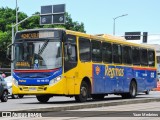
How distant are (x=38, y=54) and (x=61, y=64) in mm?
1059

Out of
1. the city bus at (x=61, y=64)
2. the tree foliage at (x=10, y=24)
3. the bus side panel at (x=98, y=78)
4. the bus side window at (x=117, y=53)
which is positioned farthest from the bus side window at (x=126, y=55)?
the tree foliage at (x=10, y=24)

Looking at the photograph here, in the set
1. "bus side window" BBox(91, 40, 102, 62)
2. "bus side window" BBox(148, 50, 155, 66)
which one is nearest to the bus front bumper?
"bus side window" BBox(91, 40, 102, 62)

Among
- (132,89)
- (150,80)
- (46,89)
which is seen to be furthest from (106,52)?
(150,80)

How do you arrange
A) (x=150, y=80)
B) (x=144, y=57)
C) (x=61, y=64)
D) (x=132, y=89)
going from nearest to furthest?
(x=61, y=64) < (x=132, y=89) < (x=144, y=57) < (x=150, y=80)

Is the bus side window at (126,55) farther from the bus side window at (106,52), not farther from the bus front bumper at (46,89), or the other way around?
the bus front bumper at (46,89)

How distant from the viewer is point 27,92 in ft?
70.4

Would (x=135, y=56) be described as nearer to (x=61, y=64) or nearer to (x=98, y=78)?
(x=98, y=78)

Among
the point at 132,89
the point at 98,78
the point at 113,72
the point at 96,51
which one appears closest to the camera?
the point at 96,51

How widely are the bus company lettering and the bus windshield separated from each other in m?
4.44

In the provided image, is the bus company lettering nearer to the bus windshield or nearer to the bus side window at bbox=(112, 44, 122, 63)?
the bus side window at bbox=(112, 44, 122, 63)

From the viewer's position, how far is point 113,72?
25703 millimetres

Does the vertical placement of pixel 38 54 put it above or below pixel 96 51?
below

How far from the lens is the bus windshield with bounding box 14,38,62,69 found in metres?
21.1

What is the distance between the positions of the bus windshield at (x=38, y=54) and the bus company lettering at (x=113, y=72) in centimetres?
444
